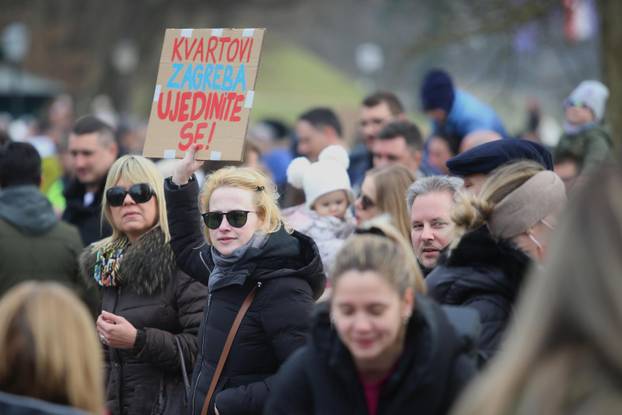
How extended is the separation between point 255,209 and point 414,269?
6.59ft

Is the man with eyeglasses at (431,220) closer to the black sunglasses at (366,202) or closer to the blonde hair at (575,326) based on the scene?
the black sunglasses at (366,202)

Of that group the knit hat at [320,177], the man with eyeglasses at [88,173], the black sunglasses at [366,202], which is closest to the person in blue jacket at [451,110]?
the knit hat at [320,177]

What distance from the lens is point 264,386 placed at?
5750mm

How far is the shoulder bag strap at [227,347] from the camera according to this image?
5.80 m

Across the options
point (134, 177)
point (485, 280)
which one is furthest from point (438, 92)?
point (485, 280)

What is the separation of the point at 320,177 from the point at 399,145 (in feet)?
4.80

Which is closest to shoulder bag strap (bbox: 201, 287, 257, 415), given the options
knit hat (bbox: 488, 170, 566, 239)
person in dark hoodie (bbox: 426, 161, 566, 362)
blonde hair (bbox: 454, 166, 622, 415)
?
person in dark hoodie (bbox: 426, 161, 566, 362)

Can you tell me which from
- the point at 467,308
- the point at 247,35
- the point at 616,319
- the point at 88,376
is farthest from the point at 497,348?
the point at 247,35

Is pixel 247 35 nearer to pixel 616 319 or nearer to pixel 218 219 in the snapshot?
pixel 218 219

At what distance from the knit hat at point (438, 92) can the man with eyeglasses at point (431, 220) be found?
152 inches

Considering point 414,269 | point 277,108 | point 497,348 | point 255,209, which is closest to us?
point 414,269

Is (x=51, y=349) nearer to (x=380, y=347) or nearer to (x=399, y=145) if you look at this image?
(x=380, y=347)

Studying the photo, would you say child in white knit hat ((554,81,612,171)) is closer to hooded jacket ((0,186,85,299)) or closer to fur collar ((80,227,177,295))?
hooded jacket ((0,186,85,299))

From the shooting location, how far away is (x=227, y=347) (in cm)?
580
